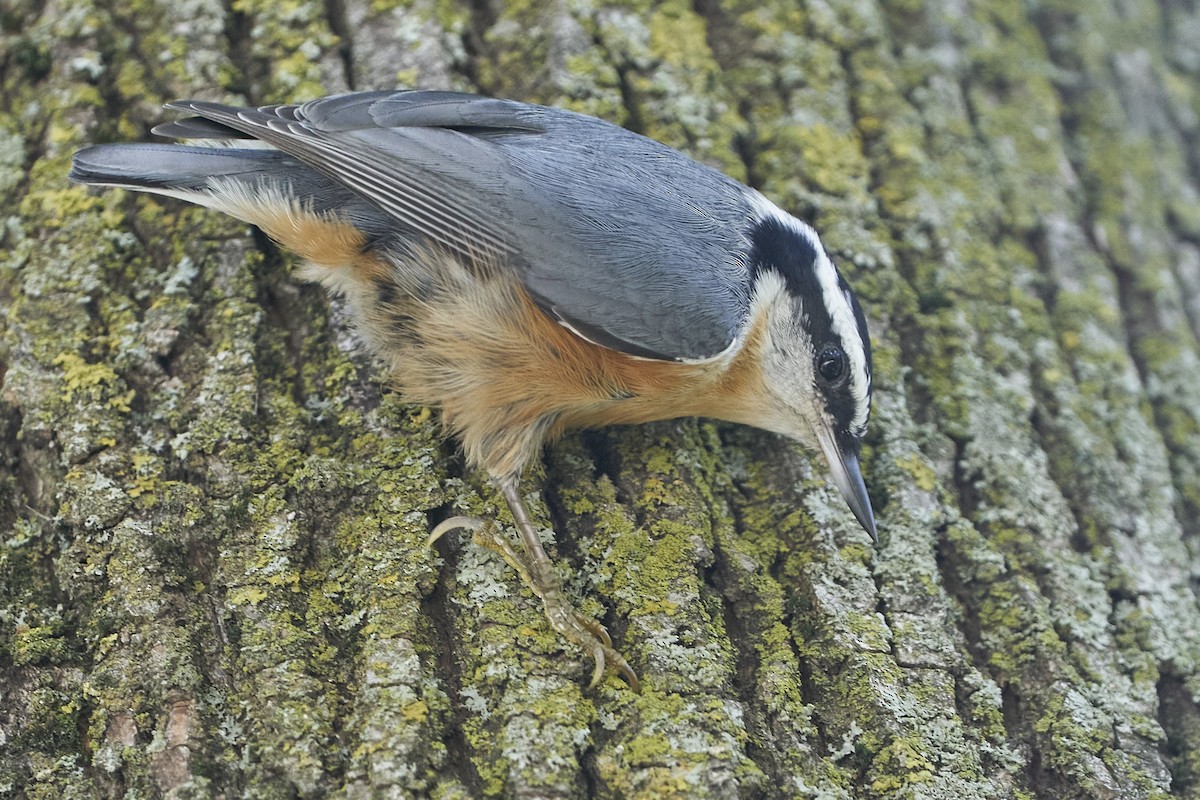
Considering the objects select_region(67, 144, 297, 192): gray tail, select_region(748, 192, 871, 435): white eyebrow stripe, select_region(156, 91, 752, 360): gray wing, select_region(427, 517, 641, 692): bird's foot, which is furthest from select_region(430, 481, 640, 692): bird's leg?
select_region(67, 144, 297, 192): gray tail

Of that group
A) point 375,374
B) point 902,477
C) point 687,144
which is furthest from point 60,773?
point 687,144

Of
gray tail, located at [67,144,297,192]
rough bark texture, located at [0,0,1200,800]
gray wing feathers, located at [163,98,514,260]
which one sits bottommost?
rough bark texture, located at [0,0,1200,800]

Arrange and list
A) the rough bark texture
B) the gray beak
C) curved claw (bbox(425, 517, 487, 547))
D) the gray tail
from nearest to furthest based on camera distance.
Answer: the rough bark texture → curved claw (bbox(425, 517, 487, 547)) → the gray beak → the gray tail

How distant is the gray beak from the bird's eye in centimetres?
15

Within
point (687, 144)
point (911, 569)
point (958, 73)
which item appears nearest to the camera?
point (911, 569)

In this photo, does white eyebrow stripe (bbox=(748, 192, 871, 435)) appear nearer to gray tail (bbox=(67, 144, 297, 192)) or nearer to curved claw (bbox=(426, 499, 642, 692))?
curved claw (bbox=(426, 499, 642, 692))

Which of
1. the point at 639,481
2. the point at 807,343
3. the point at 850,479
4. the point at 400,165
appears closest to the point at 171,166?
the point at 400,165

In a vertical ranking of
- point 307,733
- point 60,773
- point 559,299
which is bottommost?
point 60,773

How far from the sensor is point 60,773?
6.07ft

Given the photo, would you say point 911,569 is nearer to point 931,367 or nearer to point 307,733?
point 931,367

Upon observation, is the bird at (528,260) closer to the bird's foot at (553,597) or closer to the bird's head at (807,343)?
the bird's head at (807,343)

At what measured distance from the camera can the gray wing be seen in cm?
237

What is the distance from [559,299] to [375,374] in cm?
48

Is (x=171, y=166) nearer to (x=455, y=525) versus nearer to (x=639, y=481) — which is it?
(x=455, y=525)
